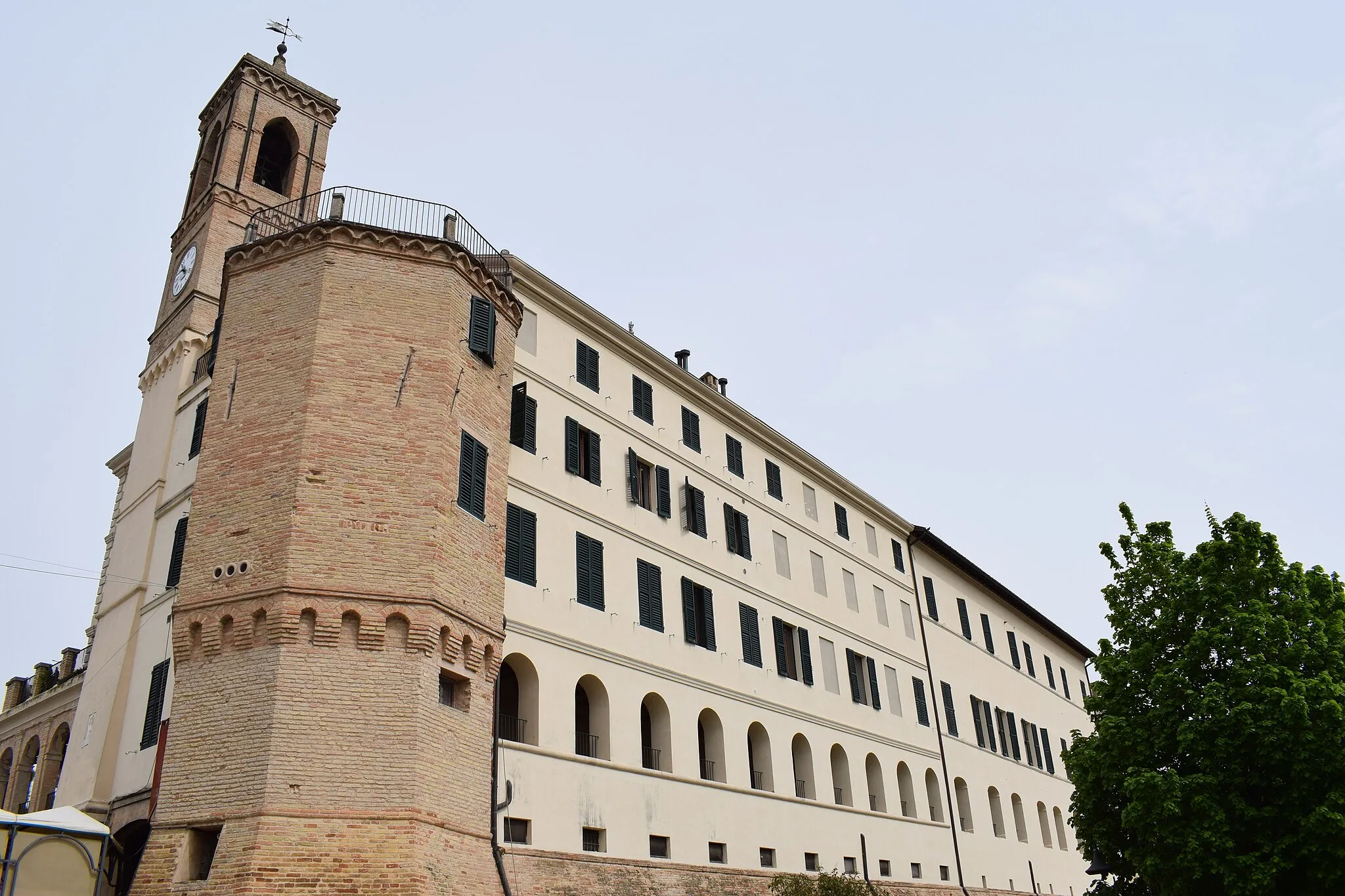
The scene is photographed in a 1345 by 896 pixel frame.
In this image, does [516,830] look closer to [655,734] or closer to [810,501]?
[655,734]

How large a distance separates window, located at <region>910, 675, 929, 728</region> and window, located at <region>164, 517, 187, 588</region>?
25313 mm

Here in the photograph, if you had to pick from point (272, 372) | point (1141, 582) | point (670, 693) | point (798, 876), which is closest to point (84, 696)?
point (272, 372)

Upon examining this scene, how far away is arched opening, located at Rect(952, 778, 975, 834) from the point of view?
3912 centimetres

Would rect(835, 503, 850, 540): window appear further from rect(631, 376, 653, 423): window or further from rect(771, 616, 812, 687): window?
rect(631, 376, 653, 423): window

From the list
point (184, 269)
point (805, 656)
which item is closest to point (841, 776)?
point (805, 656)

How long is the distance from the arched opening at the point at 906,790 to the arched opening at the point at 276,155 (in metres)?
27.0

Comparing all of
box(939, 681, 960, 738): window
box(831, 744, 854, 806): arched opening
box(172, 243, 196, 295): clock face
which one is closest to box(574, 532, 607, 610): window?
box(831, 744, 854, 806): arched opening

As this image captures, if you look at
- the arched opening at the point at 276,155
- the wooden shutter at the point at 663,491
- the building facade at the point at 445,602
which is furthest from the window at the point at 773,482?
the arched opening at the point at 276,155

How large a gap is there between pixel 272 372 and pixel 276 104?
16198mm

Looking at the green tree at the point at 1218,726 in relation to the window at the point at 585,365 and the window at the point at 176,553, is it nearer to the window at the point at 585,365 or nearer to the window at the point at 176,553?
the window at the point at 585,365

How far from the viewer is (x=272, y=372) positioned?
2116 cm

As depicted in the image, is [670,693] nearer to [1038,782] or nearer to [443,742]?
[443,742]

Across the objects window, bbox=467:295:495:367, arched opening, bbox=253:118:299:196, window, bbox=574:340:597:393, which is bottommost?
window, bbox=467:295:495:367

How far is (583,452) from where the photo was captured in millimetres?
27109
